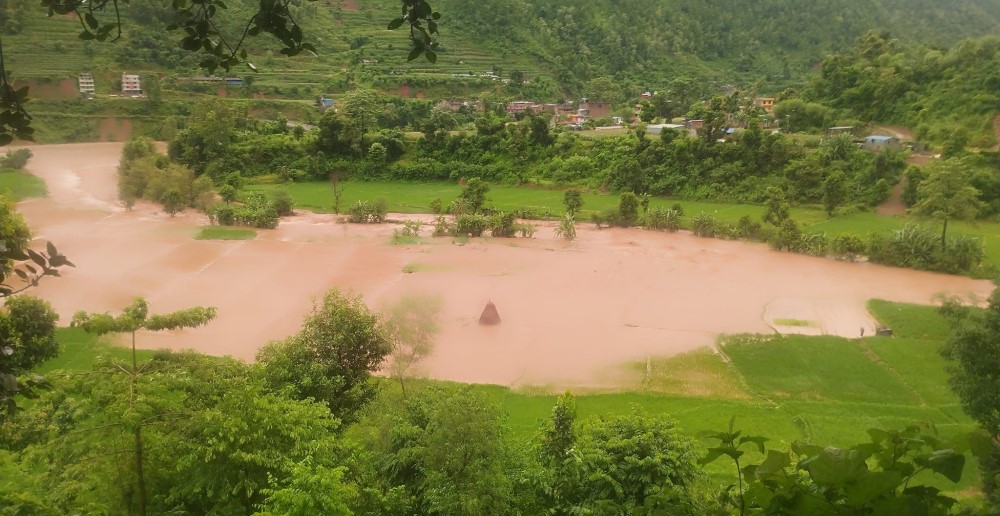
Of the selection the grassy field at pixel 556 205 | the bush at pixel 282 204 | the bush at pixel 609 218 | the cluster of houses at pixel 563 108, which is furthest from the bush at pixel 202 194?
the cluster of houses at pixel 563 108

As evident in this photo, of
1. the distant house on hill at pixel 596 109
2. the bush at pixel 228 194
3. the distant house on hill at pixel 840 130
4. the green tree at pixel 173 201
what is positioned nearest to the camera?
the green tree at pixel 173 201

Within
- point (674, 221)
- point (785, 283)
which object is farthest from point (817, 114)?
point (785, 283)

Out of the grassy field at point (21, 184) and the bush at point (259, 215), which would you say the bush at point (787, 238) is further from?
the grassy field at point (21, 184)

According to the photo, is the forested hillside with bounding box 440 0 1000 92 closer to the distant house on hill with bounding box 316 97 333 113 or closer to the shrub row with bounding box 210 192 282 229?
the distant house on hill with bounding box 316 97 333 113

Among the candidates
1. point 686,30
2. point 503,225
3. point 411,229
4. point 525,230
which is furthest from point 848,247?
point 686,30

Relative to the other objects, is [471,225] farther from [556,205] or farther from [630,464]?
[630,464]

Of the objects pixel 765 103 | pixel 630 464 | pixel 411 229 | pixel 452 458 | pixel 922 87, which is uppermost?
pixel 922 87

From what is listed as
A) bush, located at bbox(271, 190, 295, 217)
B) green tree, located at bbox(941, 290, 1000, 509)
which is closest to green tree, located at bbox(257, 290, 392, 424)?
green tree, located at bbox(941, 290, 1000, 509)
